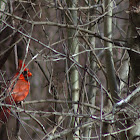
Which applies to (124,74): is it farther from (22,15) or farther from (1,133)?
(1,133)

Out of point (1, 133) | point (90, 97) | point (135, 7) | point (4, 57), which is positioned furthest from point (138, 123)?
point (1, 133)

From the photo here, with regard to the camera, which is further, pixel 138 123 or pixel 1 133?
pixel 1 133

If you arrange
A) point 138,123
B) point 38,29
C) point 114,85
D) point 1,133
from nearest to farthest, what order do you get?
point 138,123
point 114,85
point 1,133
point 38,29

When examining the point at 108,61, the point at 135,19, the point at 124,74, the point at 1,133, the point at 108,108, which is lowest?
the point at 1,133

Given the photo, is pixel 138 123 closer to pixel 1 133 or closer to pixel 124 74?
pixel 124 74

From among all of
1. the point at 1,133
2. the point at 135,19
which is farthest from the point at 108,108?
the point at 1,133

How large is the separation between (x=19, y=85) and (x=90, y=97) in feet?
3.17

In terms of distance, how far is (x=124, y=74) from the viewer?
3398 mm

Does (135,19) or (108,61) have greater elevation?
(135,19)

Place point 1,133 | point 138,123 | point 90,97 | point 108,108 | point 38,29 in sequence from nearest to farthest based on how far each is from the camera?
1. point 138,123
2. point 108,108
3. point 90,97
4. point 1,133
5. point 38,29

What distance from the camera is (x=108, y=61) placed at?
2.84 meters

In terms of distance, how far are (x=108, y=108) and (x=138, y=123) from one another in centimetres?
91

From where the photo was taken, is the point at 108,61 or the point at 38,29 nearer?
the point at 108,61

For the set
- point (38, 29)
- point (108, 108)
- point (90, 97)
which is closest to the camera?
point (108, 108)
